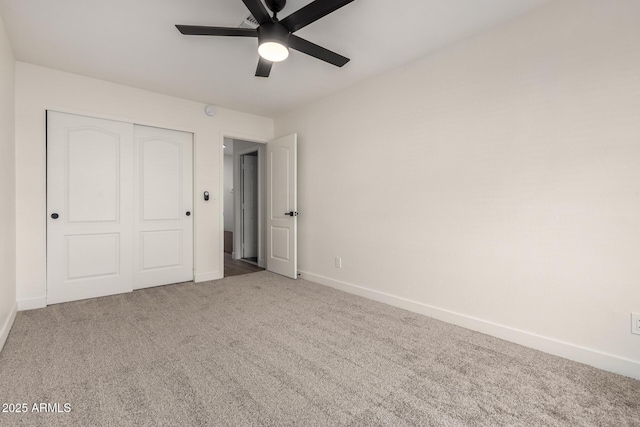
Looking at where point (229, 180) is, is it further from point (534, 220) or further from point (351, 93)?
point (534, 220)

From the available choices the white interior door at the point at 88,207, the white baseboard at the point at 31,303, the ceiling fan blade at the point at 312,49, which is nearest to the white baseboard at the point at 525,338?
the ceiling fan blade at the point at 312,49

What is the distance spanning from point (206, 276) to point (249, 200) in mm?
2088

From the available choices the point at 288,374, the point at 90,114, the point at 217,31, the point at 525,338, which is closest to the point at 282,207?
the point at 90,114

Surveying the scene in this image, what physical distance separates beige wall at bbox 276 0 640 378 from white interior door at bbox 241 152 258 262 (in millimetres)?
2961

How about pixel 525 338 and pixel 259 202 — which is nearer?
pixel 525 338

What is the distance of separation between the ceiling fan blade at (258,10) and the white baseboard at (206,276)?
3294 mm

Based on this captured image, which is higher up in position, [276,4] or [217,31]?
[276,4]

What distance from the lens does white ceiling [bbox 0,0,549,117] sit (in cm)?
217

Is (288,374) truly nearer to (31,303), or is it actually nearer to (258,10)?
(258,10)

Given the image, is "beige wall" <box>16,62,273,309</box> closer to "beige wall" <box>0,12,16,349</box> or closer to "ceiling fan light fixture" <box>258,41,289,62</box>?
"beige wall" <box>0,12,16,349</box>

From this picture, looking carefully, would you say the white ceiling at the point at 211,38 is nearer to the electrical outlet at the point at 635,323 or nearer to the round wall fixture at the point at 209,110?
the round wall fixture at the point at 209,110

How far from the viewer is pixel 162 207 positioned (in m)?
3.90

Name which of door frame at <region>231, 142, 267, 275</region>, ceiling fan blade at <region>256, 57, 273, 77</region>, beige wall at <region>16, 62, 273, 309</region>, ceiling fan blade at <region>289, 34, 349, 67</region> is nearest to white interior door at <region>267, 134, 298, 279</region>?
door frame at <region>231, 142, 267, 275</region>

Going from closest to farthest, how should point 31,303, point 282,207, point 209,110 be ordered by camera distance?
point 31,303 < point 209,110 < point 282,207
